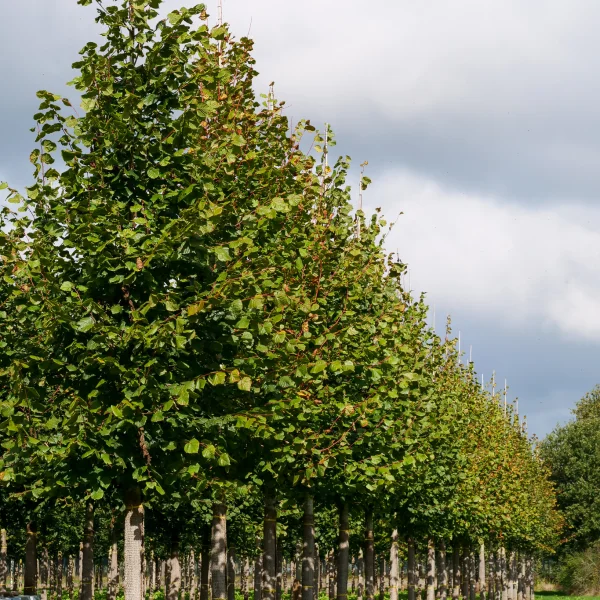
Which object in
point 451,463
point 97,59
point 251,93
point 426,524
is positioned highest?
point 251,93

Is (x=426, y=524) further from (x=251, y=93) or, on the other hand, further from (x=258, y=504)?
(x=251, y=93)

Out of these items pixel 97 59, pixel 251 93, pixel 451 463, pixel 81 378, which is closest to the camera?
pixel 81 378

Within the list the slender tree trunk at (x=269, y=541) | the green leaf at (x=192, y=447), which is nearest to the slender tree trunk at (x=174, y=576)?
the slender tree trunk at (x=269, y=541)

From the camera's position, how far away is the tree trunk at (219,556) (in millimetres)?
15664

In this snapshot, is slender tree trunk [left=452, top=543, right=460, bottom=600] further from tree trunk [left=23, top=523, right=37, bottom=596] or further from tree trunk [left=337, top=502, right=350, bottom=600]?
tree trunk [left=23, top=523, right=37, bottom=596]

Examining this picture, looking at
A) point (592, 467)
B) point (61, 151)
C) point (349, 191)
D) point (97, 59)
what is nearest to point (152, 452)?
point (61, 151)

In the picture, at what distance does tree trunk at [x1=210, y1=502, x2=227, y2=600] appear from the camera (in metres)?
15.7

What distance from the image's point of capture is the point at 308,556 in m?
21.2

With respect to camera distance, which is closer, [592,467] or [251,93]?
[251,93]

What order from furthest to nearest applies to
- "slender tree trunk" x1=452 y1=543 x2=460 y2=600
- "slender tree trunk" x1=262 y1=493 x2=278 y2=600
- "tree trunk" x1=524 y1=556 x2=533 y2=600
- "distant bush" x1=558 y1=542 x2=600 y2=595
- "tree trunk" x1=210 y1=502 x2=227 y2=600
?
1. "distant bush" x1=558 y1=542 x2=600 y2=595
2. "tree trunk" x1=524 y1=556 x2=533 y2=600
3. "slender tree trunk" x1=452 y1=543 x2=460 y2=600
4. "slender tree trunk" x1=262 y1=493 x2=278 y2=600
5. "tree trunk" x1=210 y1=502 x2=227 y2=600

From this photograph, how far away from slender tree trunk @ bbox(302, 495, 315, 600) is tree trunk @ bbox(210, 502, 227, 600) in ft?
13.5

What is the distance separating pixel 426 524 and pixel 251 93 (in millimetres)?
20422

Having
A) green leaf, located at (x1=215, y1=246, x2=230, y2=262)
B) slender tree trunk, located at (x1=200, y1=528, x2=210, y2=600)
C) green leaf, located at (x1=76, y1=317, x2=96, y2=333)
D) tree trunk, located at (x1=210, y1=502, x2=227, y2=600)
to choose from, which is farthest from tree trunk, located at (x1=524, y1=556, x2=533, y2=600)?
green leaf, located at (x1=76, y1=317, x2=96, y2=333)

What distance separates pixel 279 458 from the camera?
53.8 ft
